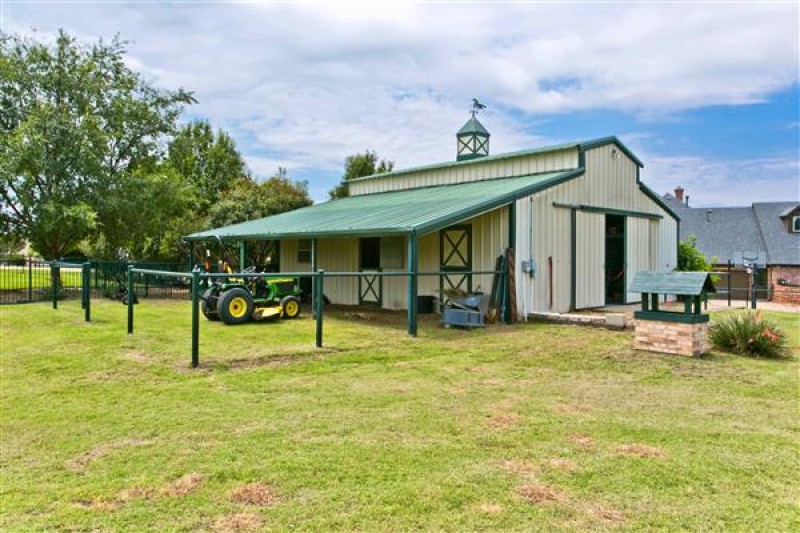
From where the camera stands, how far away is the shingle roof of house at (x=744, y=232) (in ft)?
89.8

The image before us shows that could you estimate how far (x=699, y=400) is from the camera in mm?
5277

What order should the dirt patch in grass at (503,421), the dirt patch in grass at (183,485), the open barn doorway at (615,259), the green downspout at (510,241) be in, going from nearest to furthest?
the dirt patch in grass at (183,485) < the dirt patch in grass at (503,421) < the green downspout at (510,241) < the open barn doorway at (615,259)

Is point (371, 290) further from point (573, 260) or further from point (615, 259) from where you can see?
point (615, 259)

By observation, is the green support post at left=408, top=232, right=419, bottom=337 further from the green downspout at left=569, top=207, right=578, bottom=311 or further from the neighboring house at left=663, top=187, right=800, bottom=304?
the neighboring house at left=663, top=187, right=800, bottom=304

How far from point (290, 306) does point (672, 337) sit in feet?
23.6

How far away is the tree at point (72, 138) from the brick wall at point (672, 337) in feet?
51.7

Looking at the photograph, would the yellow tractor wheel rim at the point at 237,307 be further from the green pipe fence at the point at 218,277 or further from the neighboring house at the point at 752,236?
the neighboring house at the point at 752,236

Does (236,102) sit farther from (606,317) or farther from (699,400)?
(699,400)

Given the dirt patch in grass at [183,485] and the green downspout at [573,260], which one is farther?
the green downspout at [573,260]

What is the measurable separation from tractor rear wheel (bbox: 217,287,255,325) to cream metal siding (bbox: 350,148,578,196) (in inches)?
298

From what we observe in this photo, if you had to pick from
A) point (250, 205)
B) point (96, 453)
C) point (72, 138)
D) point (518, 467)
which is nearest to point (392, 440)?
point (518, 467)

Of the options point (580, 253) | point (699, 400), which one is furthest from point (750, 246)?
point (699, 400)

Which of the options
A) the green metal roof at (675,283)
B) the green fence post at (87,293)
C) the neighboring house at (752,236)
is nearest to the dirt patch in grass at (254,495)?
the green metal roof at (675,283)

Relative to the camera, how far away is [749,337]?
773 centimetres
